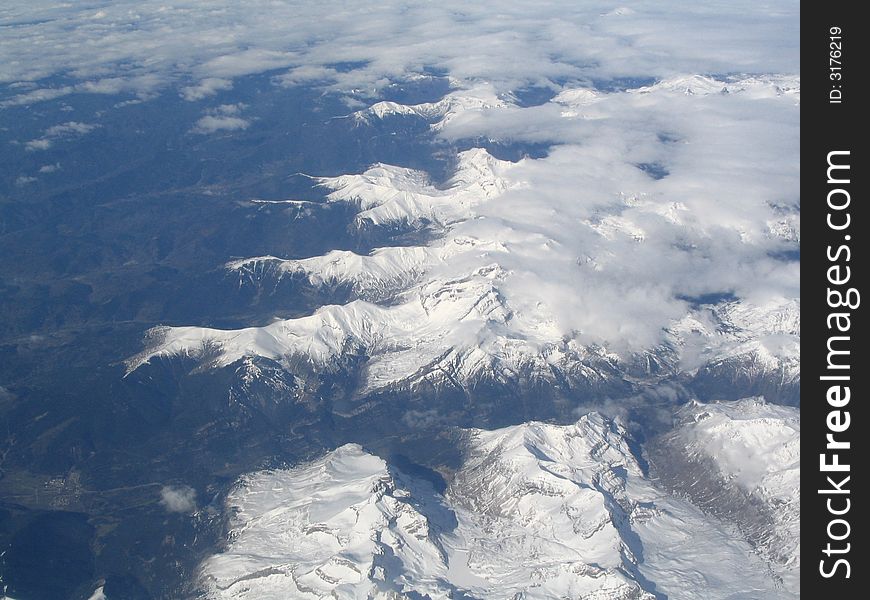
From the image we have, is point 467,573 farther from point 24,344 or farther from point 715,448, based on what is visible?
point 24,344

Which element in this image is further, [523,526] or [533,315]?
[533,315]

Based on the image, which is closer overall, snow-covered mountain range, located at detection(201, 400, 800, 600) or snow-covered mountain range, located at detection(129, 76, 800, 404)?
snow-covered mountain range, located at detection(201, 400, 800, 600)

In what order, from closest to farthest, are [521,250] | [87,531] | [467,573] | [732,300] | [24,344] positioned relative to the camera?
[467,573]
[87,531]
[24,344]
[732,300]
[521,250]

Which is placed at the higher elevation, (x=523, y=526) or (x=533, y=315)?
(x=533, y=315)

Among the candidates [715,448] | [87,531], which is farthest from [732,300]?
[87,531]

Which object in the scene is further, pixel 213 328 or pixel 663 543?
pixel 213 328

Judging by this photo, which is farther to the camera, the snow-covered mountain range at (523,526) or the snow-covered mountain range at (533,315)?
the snow-covered mountain range at (533,315)
